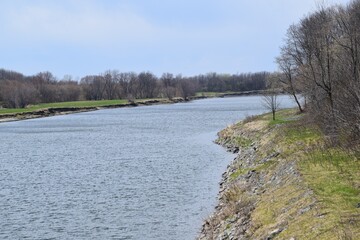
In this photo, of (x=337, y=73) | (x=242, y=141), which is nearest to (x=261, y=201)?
(x=337, y=73)

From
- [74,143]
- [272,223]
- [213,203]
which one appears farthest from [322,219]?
[74,143]

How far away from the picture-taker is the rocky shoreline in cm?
1351

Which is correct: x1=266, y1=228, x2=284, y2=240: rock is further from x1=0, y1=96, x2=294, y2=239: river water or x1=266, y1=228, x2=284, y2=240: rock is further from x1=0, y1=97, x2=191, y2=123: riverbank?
x1=0, y1=97, x2=191, y2=123: riverbank

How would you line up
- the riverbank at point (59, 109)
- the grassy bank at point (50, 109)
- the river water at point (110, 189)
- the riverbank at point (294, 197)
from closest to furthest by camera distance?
the riverbank at point (294, 197) → the river water at point (110, 189) → the riverbank at point (59, 109) → the grassy bank at point (50, 109)

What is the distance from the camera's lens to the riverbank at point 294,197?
1163 cm

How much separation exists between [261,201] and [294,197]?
228 cm

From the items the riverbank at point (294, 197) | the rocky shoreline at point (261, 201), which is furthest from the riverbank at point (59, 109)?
the riverbank at point (294, 197)

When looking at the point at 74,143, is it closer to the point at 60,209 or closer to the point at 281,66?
the point at 281,66

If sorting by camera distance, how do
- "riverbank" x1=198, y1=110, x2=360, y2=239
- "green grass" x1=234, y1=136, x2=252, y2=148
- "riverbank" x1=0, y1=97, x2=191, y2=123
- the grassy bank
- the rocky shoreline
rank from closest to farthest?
1. "riverbank" x1=198, y1=110, x2=360, y2=239
2. the rocky shoreline
3. "green grass" x1=234, y1=136, x2=252, y2=148
4. "riverbank" x1=0, y1=97, x2=191, y2=123
5. the grassy bank

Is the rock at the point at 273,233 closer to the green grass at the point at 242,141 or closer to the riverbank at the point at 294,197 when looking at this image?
the riverbank at the point at 294,197

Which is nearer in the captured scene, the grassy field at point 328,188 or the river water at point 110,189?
the grassy field at point 328,188

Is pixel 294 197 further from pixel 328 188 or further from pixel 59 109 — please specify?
pixel 59 109

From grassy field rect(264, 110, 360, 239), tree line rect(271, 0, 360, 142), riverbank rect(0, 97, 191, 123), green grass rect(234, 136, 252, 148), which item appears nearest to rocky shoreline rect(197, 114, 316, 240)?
grassy field rect(264, 110, 360, 239)

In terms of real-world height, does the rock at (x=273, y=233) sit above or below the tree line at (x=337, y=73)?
below
